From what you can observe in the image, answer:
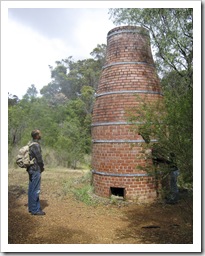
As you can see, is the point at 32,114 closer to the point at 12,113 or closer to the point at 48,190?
the point at 12,113

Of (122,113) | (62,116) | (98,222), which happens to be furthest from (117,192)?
(62,116)

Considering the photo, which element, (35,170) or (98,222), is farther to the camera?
(35,170)

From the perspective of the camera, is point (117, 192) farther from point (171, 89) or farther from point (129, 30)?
point (129, 30)

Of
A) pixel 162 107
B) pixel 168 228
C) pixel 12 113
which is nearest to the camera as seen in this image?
pixel 162 107

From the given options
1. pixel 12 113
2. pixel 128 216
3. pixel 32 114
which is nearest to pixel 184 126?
pixel 128 216

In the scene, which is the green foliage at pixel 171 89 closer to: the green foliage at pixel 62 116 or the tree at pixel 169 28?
the tree at pixel 169 28

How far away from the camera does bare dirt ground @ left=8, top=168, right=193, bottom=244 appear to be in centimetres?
452

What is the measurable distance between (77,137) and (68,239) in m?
14.4

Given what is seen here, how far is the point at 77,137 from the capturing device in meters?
18.8

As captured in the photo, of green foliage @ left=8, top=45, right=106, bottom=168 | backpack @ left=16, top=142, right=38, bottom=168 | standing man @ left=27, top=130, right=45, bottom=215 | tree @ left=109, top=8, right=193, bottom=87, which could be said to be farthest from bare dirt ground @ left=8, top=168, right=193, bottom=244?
green foliage @ left=8, top=45, right=106, bottom=168

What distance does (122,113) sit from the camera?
6.64 meters

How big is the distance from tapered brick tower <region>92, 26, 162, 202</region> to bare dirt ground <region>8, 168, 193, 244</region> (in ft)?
1.70

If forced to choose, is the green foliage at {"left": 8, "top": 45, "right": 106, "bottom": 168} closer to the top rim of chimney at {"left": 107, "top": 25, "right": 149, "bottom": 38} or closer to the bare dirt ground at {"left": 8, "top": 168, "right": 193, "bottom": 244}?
the bare dirt ground at {"left": 8, "top": 168, "right": 193, "bottom": 244}

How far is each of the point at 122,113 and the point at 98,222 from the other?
2.82 m
